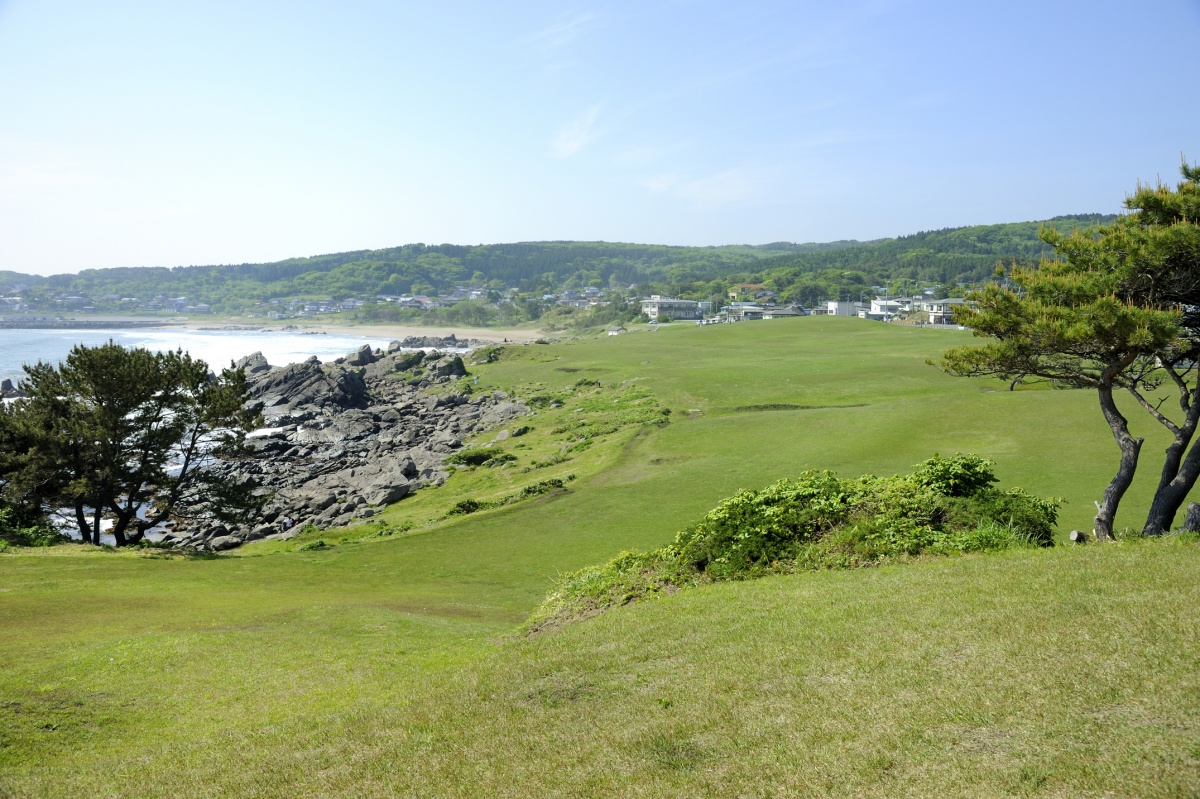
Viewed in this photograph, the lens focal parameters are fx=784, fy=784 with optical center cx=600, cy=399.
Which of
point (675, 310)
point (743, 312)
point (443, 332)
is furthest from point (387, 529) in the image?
point (443, 332)

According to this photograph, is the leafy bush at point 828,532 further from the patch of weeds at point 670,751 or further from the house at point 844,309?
the house at point 844,309

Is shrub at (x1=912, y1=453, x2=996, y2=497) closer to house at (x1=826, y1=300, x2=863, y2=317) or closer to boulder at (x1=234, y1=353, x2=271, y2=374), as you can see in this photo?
boulder at (x1=234, y1=353, x2=271, y2=374)

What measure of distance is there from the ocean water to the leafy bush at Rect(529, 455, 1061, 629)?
311ft

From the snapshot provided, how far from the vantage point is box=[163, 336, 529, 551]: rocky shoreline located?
38.3m

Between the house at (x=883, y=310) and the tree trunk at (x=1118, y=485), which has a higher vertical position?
the house at (x=883, y=310)

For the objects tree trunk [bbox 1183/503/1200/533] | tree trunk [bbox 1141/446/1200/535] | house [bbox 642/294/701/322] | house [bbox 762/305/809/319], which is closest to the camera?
tree trunk [bbox 1183/503/1200/533]

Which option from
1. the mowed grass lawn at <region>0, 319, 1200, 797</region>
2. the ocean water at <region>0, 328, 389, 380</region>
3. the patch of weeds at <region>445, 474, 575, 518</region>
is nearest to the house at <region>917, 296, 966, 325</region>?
the ocean water at <region>0, 328, 389, 380</region>

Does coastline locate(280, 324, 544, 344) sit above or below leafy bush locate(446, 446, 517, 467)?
above

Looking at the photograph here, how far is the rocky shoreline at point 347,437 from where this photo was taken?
38281 millimetres

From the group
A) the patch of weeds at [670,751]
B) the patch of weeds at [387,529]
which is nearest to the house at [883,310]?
the patch of weeds at [387,529]

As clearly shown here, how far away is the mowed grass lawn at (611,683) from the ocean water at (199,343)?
9206 centimetres

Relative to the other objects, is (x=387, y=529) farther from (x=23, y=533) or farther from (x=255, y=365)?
(x=255, y=365)

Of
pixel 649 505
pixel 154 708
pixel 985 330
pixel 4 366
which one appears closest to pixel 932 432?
pixel 649 505

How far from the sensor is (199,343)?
488 feet
